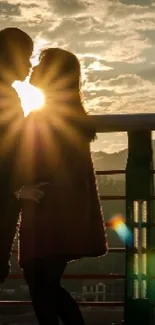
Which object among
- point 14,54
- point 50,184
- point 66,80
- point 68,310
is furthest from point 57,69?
point 68,310

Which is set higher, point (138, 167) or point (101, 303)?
point (138, 167)

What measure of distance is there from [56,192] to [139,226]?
76cm

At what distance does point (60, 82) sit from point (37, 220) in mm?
626

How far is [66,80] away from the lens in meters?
2.86

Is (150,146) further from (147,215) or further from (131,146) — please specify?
(147,215)

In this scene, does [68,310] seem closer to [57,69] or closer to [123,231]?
[123,231]

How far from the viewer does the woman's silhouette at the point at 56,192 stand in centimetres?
271

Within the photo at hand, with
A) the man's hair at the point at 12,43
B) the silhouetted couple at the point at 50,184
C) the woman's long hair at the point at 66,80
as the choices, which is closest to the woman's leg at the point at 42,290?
the silhouetted couple at the point at 50,184

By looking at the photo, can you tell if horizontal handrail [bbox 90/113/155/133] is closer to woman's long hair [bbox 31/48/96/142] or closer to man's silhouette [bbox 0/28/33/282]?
woman's long hair [bbox 31/48/96/142]

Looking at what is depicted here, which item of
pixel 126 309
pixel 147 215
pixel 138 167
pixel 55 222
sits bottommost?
pixel 126 309

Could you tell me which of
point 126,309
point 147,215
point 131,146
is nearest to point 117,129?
point 131,146

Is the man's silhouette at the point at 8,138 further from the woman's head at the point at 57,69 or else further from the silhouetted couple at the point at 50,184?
the woman's head at the point at 57,69

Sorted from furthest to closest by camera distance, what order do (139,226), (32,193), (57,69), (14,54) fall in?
(139,226), (14,54), (57,69), (32,193)

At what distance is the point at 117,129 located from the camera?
327 centimetres
